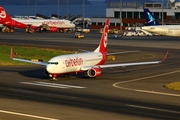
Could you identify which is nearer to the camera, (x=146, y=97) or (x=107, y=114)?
(x=107, y=114)

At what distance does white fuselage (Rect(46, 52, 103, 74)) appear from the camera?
61875mm

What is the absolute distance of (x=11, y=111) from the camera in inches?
1764

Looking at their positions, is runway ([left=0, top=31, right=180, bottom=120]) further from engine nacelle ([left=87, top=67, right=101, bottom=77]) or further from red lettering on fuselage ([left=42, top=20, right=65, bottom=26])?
red lettering on fuselage ([left=42, top=20, right=65, bottom=26])

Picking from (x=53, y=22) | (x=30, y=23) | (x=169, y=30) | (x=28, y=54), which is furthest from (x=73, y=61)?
(x=30, y=23)

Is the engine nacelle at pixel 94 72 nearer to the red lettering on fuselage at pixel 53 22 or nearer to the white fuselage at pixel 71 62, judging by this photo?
the white fuselage at pixel 71 62

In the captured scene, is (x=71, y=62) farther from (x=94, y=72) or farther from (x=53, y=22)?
(x=53, y=22)

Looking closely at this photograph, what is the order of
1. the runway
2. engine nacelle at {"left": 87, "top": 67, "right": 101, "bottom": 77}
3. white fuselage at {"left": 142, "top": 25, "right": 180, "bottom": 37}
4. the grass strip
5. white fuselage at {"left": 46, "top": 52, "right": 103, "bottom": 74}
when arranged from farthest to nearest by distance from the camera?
1. white fuselage at {"left": 142, "top": 25, "right": 180, "bottom": 37}
2. the grass strip
3. engine nacelle at {"left": 87, "top": 67, "right": 101, "bottom": 77}
4. white fuselage at {"left": 46, "top": 52, "right": 103, "bottom": 74}
5. the runway

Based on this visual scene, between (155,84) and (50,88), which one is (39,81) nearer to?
(50,88)

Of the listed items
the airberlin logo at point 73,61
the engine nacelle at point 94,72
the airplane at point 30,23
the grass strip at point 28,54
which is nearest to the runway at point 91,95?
the engine nacelle at point 94,72

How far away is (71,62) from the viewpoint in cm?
6347

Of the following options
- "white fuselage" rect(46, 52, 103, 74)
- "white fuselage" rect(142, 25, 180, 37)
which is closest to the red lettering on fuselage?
"white fuselage" rect(142, 25, 180, 37)

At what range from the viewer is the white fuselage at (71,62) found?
61.9m

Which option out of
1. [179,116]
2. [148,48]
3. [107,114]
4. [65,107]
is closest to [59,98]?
[65,107]

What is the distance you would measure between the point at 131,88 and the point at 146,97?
19.9 ft
